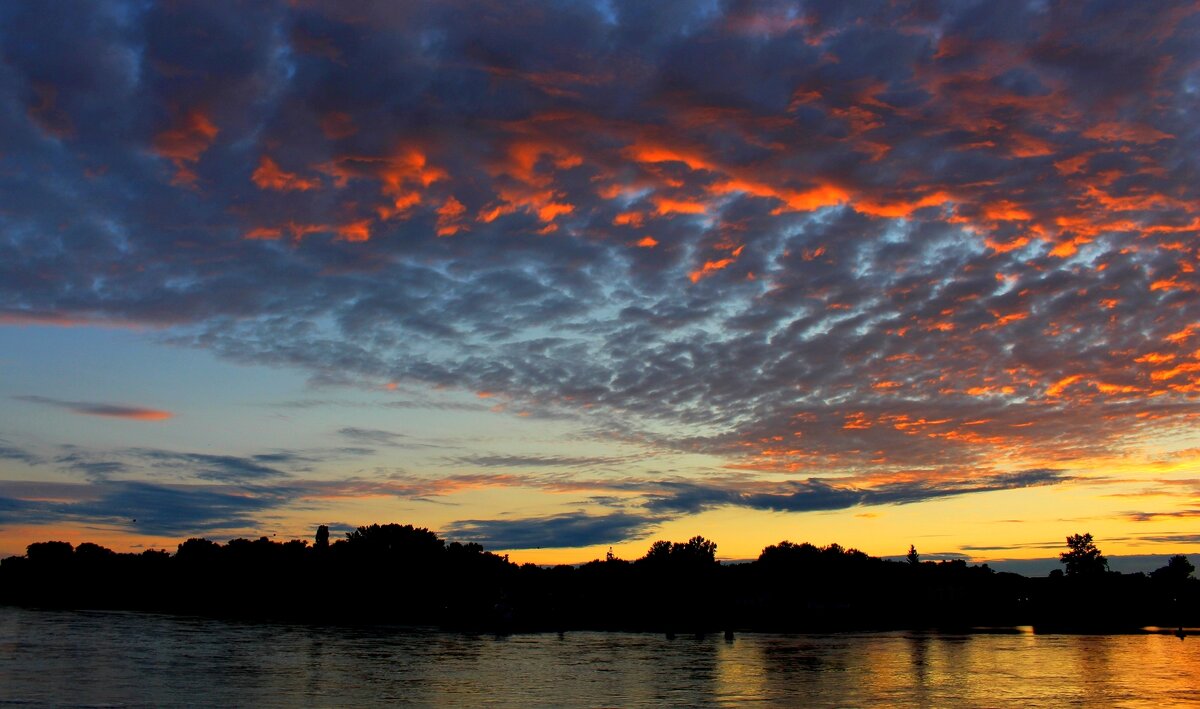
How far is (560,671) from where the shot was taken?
8981 cm

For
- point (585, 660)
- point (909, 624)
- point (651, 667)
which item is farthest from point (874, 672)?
point (909, 624)

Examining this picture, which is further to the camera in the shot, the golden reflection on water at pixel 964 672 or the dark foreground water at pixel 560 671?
the golden reflection on water at pixel 964 672

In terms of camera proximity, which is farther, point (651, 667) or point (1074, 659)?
point (1074, 659)

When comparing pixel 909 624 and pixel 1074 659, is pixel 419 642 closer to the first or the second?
pixel 1074 659

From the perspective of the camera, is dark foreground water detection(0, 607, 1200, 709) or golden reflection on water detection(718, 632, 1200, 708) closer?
dark foreground water detection(0, 607, 1200, 709)

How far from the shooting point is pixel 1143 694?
71500mm

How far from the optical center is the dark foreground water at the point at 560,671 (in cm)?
6481

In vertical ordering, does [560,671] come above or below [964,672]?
above

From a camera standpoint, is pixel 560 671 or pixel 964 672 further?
pixel 964 672

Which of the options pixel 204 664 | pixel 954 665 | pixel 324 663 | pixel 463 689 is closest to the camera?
pixel 463 689

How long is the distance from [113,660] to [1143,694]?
86.4 m

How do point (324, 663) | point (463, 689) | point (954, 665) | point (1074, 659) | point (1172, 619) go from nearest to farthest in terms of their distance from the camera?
1. point (463, 689)
2. point (324, 663)
3. point (954, 665)
4. point (1074, 659)
5. point (1172, 619)

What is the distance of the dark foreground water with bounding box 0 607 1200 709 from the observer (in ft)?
213

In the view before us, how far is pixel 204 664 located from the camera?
276 ft
